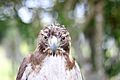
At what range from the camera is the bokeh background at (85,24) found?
692cm

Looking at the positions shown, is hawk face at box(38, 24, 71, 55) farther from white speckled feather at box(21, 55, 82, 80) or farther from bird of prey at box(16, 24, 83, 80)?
white speckled feather at box(21, 55, 82, 80)

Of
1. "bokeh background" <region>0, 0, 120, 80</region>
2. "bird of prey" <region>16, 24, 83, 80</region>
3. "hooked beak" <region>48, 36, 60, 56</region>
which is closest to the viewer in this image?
"hooked beak" <region>48, 36, 60, 56</region>

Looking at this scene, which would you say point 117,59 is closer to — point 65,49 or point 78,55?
point 78,55

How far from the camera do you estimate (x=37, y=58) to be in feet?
15.4

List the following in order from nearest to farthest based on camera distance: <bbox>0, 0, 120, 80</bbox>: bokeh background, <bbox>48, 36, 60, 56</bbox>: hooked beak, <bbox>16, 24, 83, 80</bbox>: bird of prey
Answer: <bbox>48, 36, 60, 56</bbox>: hooked beak, <bbox>16, 24, 83, 80</bbox>: bird of prey, <bbox>0, 0, 120, 80</bbox>: bokeh background

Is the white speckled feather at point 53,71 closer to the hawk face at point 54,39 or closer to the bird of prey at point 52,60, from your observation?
the bird of prey at point 52,60

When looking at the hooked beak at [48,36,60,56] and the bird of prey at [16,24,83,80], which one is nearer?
the hooked beak at [48,36,60,56]

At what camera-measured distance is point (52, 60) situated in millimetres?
4664

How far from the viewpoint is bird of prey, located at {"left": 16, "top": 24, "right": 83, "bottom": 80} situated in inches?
180

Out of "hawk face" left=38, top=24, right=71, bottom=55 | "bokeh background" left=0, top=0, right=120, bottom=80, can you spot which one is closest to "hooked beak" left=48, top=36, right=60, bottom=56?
"hawk face" left=38, top=24, right=71, bottom=55

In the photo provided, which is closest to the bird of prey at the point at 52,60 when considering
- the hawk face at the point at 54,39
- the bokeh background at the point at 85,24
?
the hawk face at the point at 54,39

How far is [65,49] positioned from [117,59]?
3.40 meters

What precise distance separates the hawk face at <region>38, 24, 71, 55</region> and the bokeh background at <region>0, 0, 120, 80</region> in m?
2.05

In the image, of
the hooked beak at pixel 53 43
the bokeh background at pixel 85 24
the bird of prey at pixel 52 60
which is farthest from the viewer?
the bokeh background at pixel 85 24
